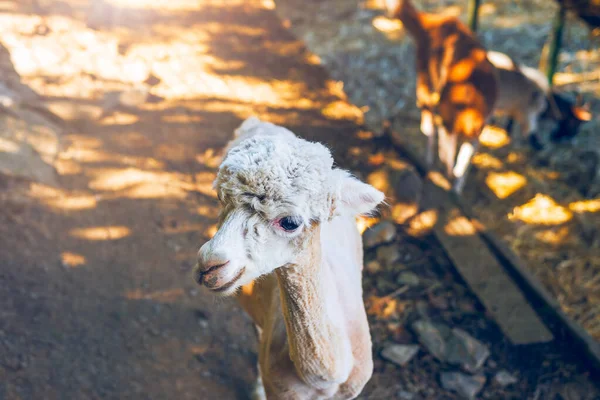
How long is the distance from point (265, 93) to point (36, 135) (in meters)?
2.70

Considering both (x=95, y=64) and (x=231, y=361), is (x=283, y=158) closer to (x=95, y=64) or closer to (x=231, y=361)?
(x=231, y=361)

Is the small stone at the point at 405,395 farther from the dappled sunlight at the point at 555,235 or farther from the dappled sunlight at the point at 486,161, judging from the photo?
the dappled sunlight at the point at 486,161

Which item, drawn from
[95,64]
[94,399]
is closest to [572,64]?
[95,64]

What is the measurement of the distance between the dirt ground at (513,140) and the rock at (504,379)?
0.86 m

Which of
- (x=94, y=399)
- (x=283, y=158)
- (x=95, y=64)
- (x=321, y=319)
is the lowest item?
(x=94, y=399)

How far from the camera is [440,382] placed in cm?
396

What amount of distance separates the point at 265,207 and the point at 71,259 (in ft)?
9.14

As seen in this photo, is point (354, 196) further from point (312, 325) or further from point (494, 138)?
point (494, 138)

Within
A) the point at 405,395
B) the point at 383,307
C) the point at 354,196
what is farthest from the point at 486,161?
the point at 354,196

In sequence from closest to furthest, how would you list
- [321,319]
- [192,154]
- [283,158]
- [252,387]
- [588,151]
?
[283,158]
[321,319]
[252,387]
[192,154]
[588,151]

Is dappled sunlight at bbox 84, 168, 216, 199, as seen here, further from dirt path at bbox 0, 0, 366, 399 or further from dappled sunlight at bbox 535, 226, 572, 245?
dappled sunlight at bbox 535, 226, 572, 245

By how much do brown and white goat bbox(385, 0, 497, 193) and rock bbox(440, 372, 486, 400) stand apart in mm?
2106

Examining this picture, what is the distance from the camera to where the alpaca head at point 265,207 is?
6.79 feet

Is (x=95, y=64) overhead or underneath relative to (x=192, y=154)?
overhead
